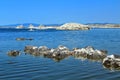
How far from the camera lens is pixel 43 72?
27.1 metres

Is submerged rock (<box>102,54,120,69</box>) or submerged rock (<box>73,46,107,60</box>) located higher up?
submerged rock (<box>73,46,107,60</box>)

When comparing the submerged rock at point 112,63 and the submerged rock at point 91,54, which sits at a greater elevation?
the submerged rock at point 91,54

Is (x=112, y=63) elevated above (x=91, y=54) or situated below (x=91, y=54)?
below

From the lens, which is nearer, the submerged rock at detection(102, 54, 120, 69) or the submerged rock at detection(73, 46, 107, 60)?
the submerged rock at detection(102, 54, 120, 69)

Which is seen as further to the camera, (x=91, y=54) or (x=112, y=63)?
(x=91, y=54)

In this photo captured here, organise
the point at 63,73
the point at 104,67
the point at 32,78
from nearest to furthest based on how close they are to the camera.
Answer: the point at 32,78, the point at 63,73, the point at 104,67

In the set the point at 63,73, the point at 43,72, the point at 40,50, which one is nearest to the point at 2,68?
the point at 43,72

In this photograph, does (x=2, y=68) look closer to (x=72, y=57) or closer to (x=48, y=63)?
(x=48, y=63)

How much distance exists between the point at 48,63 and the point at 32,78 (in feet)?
28.7

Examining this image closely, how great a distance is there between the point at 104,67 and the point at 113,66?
2.84 feet

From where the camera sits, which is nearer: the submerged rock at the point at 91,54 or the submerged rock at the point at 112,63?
the submerged rock at the point at 112,63

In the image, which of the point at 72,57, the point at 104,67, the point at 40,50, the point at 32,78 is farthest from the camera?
the point at 40,50

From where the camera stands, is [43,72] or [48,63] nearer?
[43,72]

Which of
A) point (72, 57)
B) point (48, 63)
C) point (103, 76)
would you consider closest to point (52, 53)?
point (72, 57)
